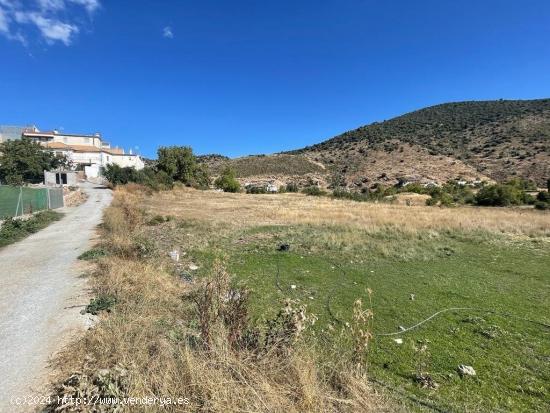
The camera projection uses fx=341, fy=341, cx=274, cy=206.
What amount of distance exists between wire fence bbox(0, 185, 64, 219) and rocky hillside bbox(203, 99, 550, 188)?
159 ft

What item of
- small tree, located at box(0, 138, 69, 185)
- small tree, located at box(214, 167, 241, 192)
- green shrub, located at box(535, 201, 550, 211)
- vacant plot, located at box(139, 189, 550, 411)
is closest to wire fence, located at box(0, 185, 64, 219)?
vacant plot, located at box(139, 189, 550, 411)

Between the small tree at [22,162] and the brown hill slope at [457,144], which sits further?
the brown hill slope at [457,144]

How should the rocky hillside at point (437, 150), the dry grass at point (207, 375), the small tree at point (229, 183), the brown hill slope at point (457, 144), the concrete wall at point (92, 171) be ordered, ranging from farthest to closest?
the concrete wall at point (92, 171) → the small tree at point (229, 183) → the rocky hillside at point (437, 150) → the brown hill slope at point (457, 144) → the dry grass at point (207, 375)

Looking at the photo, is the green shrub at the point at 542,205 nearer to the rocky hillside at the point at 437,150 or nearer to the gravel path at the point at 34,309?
the rocky hillside at the point at 437,150

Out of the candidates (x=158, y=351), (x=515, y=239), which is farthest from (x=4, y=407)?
(x=515, y=239)

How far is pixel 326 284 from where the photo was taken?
8.99 metres

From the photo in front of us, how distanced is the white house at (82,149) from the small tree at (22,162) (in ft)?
68.8

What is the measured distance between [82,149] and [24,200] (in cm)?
7232

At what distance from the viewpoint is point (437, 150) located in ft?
216

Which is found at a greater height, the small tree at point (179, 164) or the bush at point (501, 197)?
the small tree at point (179, 164)

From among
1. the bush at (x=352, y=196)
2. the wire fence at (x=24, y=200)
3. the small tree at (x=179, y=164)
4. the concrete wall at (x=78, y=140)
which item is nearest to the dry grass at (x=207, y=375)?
the wire fence at (x=24, y=200)

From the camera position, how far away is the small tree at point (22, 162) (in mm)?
45541

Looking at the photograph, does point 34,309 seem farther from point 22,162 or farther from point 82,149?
point 82,149

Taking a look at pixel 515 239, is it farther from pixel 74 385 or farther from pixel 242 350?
pixel 74 385
